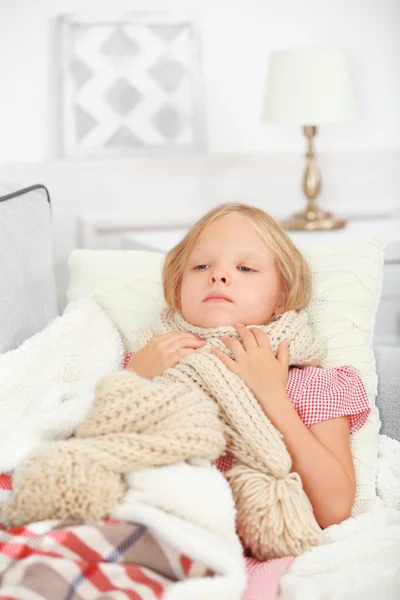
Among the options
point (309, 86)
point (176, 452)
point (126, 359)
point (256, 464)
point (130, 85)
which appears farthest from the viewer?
point (130, 85)

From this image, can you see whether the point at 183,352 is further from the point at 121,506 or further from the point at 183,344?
the point at 121,506

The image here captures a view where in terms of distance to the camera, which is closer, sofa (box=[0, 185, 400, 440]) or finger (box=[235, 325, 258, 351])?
finger (box=[235, 325, 258, 351])

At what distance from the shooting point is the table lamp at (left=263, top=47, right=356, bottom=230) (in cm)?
238

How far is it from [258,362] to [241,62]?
67.4 inches

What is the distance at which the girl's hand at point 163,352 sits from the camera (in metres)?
1.20

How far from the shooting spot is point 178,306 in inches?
54.2

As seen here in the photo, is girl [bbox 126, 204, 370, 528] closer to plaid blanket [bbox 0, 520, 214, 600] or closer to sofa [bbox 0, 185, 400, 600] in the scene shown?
sofa [bbox 0, 185, 400, 600]

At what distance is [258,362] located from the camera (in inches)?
45.9

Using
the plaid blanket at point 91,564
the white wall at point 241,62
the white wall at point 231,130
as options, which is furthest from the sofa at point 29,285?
the white wall at point 241,62

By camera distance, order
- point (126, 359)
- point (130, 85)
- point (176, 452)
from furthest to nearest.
Answer: point (130, 85) < point (126, 359) < point (176, 452)

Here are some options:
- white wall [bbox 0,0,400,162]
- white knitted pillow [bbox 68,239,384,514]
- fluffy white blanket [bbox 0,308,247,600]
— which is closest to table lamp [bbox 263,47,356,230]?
white wall [bbox 0,0,400,162]

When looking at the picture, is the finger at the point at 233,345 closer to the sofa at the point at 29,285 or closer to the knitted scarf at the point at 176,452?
the knitted scarf at the point at 176,452

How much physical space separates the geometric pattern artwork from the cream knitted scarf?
5.03 ft

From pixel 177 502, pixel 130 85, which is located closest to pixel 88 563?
pixel 177 502
